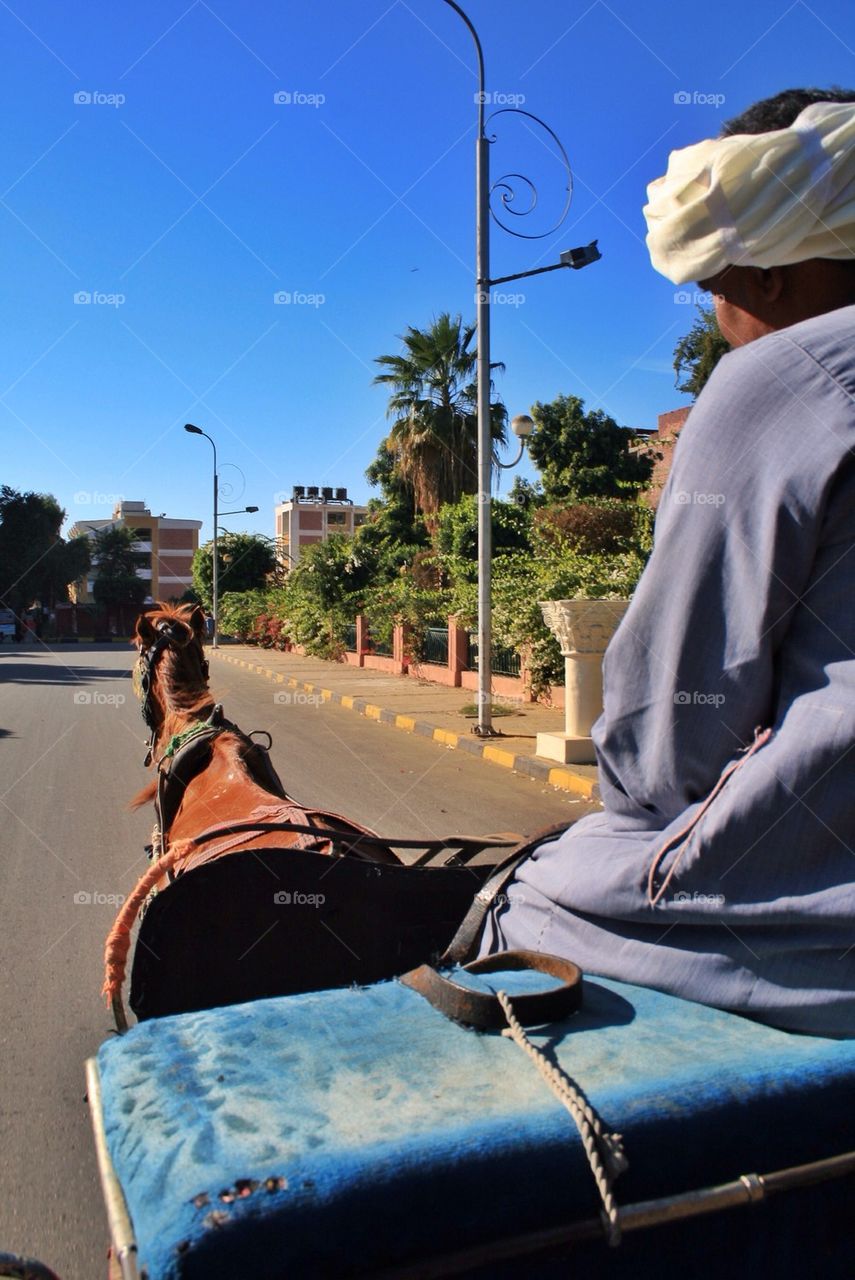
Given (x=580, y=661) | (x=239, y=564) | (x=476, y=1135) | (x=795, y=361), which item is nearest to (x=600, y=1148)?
(x=476, y=1135)

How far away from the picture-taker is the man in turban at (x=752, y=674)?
1198 mm

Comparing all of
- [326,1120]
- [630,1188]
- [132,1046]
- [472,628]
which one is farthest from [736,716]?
[472,628]

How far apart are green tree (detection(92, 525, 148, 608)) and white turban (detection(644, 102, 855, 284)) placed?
6372 centimetres

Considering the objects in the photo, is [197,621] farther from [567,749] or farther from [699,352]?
[699,352]

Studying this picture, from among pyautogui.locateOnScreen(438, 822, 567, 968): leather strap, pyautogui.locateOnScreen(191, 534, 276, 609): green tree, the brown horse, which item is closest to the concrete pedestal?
the brown horse

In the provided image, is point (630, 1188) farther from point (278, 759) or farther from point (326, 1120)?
point (278, 759)

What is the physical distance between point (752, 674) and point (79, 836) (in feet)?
22.4

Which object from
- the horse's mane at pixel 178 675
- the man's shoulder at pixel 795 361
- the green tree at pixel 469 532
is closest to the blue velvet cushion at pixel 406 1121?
the man's shoulder at pixel 795 361

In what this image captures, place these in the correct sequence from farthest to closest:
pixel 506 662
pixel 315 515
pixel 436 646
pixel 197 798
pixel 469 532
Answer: pixel 315 515 < pixel 469 532 < pixel 436 646 < pixel 506 662 < pixel 197 798

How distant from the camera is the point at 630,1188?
1.04m

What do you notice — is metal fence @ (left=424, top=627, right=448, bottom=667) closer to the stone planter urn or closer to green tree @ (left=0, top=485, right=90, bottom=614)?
the stone planter urn

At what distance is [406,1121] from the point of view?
1.02 m

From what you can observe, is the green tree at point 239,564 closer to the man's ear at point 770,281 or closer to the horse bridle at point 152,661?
the horse bridle at point 152,661

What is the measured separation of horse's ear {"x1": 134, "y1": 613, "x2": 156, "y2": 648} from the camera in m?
4.64
